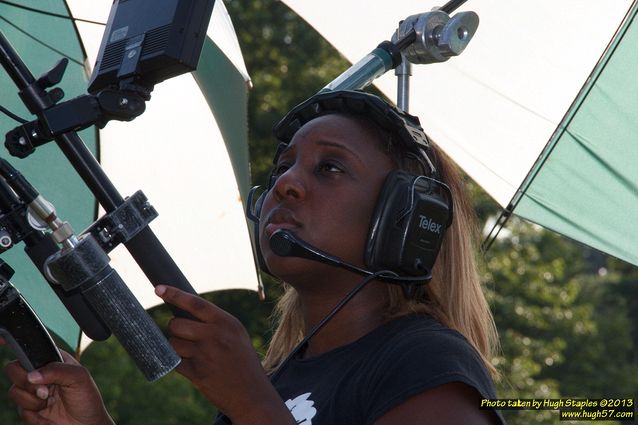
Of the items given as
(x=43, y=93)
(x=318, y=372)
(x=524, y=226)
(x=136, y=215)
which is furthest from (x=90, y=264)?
(x=524, y=226)

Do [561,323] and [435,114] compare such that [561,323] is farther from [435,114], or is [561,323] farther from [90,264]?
[90,264]

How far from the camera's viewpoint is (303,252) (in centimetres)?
220

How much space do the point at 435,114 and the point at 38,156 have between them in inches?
58.5

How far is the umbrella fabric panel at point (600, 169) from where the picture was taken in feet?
10.6

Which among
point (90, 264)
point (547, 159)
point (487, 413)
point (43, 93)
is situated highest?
point (43, 93)

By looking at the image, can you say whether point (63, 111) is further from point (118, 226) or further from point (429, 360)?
point (429, 360)

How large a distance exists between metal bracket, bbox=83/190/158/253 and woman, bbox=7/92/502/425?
197 millimetres

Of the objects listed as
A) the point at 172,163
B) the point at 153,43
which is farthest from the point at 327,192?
the point at 172,163

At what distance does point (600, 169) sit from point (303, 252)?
→ 156 cm

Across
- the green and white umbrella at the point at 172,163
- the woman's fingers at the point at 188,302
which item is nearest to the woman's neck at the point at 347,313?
the woman's fingers at the point at 188,302

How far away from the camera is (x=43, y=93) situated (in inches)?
59.0

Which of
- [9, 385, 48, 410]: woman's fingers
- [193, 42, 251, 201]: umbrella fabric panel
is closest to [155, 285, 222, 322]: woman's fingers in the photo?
[9, 385, 48, 410]: woman's fingers

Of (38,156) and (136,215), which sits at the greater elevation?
(136,215)

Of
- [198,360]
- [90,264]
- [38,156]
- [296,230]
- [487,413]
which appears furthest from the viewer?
[38,156]
